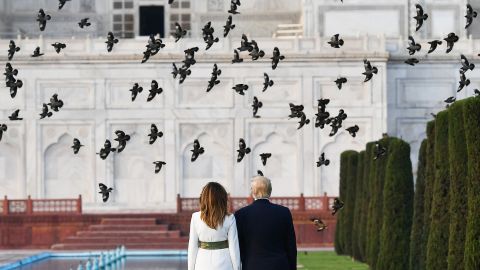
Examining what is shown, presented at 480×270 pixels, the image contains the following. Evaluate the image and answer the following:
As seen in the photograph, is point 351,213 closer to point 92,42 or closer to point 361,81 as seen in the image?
point 361,81

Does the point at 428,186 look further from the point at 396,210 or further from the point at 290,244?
the point at 290,244

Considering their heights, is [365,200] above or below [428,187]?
below

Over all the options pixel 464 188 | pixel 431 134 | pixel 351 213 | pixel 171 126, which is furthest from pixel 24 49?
pixel 464 188

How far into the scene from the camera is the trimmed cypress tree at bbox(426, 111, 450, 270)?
2227 centimetres

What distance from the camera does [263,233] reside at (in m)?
14.3

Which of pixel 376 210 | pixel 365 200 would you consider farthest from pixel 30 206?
pixel 376 210

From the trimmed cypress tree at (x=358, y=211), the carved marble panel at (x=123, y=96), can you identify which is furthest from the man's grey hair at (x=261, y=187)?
the carved marble panel at (x=123, y=96)

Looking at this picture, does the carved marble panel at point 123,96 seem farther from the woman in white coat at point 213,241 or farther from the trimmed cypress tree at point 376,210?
the woman in white coat at point 213,241

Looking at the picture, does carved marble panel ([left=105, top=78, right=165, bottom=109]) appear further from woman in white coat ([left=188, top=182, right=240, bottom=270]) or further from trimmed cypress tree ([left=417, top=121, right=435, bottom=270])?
woman in white coat ([left=188, top=182, right=240, bottom=270])

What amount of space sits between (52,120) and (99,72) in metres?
2.20

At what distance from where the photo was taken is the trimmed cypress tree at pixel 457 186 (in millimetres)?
20734

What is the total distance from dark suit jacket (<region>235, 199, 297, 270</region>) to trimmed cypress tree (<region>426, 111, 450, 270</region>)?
8.22m

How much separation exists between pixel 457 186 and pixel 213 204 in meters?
7.98

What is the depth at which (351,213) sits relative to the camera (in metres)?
35.8
